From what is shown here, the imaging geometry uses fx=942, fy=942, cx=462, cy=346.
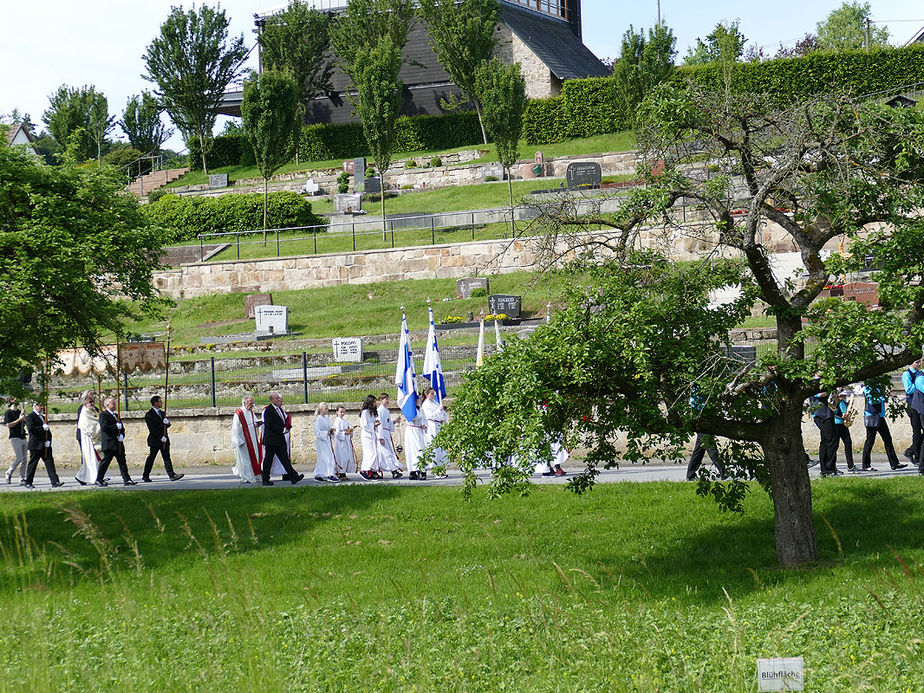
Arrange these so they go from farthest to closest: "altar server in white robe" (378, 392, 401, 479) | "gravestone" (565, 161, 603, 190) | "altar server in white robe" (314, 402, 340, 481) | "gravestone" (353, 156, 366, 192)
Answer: "gravestone" (353, 156, 366, 192)
"gravestone" (565, 161, 603, 190)
"altar server in white robe" (378, 392, 401, 479)
"altar server in white robe" (314, 402, 340, 481)

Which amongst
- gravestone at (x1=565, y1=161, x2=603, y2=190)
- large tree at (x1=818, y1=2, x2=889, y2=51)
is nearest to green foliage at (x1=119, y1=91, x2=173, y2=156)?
gravestone at (x1=565, y1=161, x2=603, y2=190)

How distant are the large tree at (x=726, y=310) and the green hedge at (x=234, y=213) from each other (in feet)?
101

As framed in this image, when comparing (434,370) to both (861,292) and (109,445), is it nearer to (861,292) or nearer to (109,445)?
(109,445)

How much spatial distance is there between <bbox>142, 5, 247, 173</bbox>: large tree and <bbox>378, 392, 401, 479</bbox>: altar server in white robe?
41.6 metres

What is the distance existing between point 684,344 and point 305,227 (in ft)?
94.3

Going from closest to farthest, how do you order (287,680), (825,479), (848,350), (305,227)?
1. (287,680)
2. (848,350)
3. (825,479)
4. (305,227)

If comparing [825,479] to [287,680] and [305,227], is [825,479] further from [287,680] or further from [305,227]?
[305,227]

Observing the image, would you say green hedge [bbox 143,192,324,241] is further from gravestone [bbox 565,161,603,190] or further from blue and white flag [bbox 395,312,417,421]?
blue and white flag [bbox 395,312,417,421]

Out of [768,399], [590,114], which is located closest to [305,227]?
[590,114]

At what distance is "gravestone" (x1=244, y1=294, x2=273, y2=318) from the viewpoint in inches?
1219

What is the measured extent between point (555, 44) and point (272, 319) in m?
38.2

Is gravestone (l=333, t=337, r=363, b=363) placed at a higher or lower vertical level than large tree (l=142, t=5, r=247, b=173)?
lower

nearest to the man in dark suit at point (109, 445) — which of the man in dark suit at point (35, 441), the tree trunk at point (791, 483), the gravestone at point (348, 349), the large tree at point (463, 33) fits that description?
the man in dark suit at point (35, 441)

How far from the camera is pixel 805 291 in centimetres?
1005
